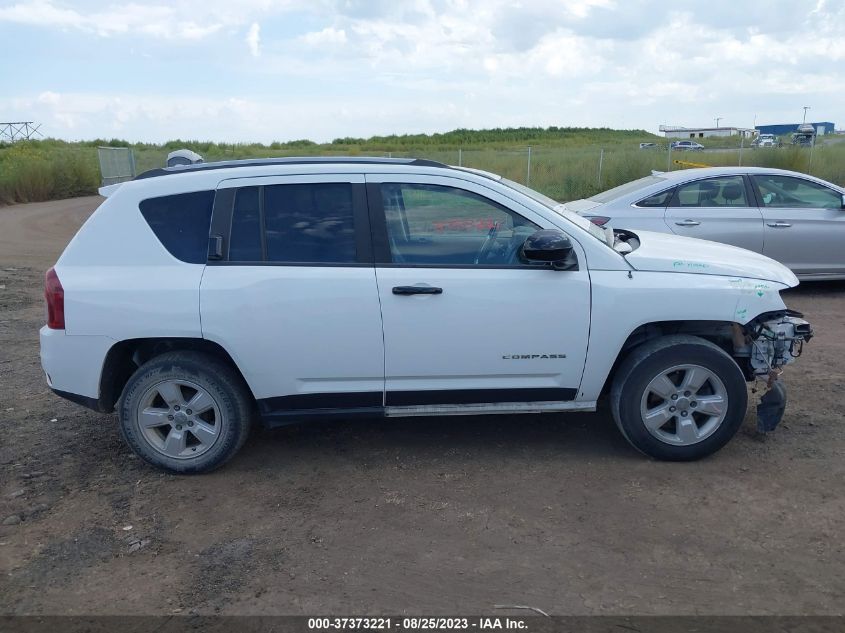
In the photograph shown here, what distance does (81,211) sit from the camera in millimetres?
22938

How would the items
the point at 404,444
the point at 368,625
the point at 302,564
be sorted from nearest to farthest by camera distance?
the point at 368,625, the point at 302,564, the point at 404,444

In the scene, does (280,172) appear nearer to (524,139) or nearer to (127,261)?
(127,261)

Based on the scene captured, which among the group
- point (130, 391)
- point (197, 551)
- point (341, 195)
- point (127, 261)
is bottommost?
point (197, 551)

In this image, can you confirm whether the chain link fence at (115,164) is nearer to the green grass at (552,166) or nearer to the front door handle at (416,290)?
the green grass at (552,166)

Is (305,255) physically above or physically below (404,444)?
above

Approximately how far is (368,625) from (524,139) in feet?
226

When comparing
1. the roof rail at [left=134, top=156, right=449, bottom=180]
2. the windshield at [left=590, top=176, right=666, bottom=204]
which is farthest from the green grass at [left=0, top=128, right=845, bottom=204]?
the roof rail at [left=134, top=156, right=449, bottom=180]

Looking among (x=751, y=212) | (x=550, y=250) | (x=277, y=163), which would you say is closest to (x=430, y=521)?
(x=550, y=250)

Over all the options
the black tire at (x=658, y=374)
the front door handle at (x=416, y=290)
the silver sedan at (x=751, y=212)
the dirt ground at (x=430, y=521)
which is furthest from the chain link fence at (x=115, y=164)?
the black tire at (x=658, y=374)

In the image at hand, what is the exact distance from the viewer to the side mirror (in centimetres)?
444

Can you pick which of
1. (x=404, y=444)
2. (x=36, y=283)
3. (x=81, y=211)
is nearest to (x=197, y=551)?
(x=404, y=444)

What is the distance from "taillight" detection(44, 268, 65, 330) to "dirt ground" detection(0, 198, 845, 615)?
3.20ft

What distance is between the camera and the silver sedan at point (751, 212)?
8883 mm

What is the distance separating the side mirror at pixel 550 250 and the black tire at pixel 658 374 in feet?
2.32
